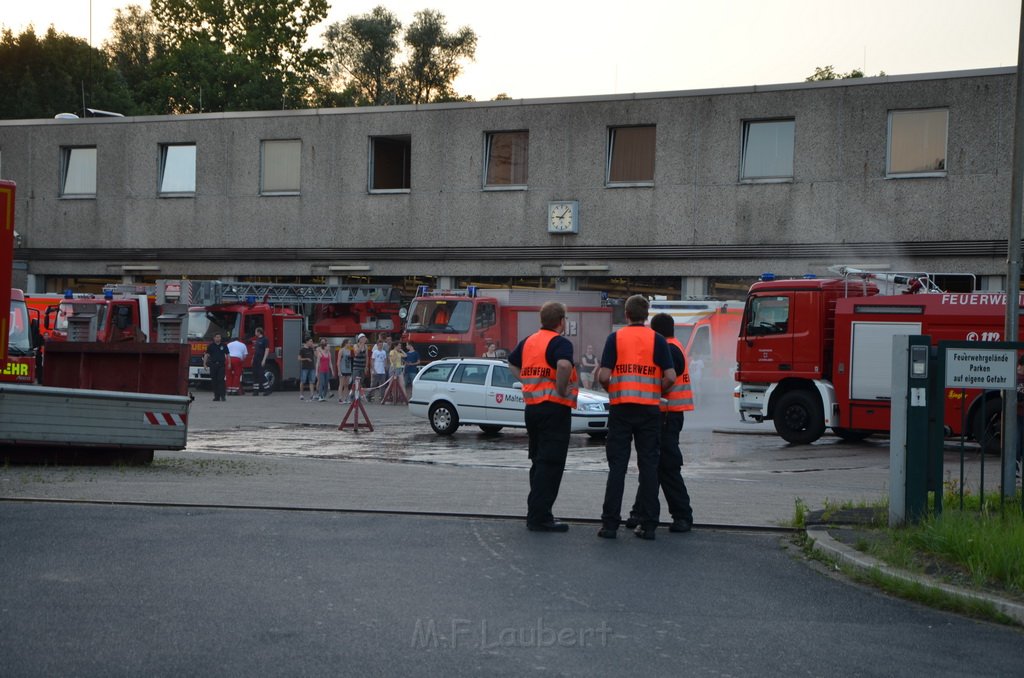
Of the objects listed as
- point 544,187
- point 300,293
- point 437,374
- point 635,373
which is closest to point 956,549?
point 635,373

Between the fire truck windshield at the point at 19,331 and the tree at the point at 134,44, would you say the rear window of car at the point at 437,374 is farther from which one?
the tree at the point at 134,44

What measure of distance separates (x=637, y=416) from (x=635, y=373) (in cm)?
33

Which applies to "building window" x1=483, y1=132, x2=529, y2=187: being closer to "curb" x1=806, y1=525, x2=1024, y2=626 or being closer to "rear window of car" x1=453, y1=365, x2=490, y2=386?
"rear window of car" x1=453, y1=365, x2=490, y2=386

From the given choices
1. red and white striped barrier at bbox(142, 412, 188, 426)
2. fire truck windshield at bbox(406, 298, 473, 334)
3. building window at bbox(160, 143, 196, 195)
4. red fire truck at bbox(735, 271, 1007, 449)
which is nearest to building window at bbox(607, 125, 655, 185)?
fire truck windshield at bbox(406, 298, 473, 334)

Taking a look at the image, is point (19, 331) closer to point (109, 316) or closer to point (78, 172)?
point (109, 316)

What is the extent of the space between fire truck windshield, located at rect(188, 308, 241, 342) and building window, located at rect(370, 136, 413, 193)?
6.05m

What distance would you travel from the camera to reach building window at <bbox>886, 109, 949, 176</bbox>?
31.7 m

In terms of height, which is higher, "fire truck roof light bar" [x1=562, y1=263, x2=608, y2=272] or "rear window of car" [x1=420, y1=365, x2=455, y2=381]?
"fire truck roof light bar" [x1=562, y1=263, x2=608, y2=272]

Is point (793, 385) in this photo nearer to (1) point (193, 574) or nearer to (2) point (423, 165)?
(1) point (193, 574)

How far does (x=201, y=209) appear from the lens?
40.5m

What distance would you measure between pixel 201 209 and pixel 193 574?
34.0 metres

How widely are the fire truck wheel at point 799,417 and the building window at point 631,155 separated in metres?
14.1

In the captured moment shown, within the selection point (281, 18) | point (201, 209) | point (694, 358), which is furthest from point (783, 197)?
point (281, 18)

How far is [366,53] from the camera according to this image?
8181 centimetres
